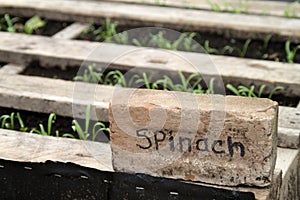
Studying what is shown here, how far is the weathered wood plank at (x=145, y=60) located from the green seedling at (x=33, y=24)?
0.48ft

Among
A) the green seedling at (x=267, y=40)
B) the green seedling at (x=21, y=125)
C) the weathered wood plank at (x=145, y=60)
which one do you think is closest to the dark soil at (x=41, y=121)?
the green seedling at (x=21, y=125)

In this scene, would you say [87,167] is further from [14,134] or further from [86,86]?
[86,86]

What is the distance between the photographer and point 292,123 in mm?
2887

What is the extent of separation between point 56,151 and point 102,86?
64 centimetres

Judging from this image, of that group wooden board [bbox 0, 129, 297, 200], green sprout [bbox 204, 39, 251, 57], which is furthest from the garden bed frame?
green sprout [bbox 204, 39, 251, 57]

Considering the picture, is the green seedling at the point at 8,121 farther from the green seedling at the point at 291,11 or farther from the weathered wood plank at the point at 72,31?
the green seedling at the point at 291,11

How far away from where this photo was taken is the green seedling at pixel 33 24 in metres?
3.91

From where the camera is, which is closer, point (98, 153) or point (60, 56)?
point (98, 153)

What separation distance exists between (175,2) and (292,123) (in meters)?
1.46

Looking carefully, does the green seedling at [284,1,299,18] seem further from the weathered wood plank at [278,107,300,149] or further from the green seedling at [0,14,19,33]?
the green seedling at [0,14,19,33]

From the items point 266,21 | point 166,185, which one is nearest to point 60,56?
point 266,21

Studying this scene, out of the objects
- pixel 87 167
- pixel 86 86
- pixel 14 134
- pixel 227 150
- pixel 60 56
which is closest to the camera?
pixel 227 150

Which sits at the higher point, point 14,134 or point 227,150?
point 227,150

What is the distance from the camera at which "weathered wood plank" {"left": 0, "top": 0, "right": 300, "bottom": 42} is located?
3789 mm
